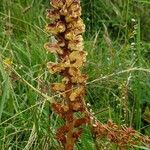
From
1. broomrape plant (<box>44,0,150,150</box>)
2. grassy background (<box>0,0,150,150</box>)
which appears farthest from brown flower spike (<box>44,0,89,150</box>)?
grassy background (<box>0,0,150,150</box>)

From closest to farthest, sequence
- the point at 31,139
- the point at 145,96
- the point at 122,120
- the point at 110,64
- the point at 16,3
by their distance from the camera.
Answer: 1. the point at 31,139
2. the point at 122,120
3. the point at 145,96
4. the point at 110,64
5. the point at 16,3

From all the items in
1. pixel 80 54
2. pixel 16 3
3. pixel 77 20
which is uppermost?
pixel 77 20

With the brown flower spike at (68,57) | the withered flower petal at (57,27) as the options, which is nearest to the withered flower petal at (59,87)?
the brown flower spike at (68,57)

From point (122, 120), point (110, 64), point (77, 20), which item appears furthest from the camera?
point (110, 64)

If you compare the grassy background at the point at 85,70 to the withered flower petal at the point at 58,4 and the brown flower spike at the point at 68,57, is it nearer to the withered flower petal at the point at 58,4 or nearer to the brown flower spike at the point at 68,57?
the brown flower spike at the point at 68,57

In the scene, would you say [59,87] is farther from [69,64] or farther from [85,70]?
[85,70]

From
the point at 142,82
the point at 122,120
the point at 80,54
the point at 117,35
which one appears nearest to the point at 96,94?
the point at 142,82

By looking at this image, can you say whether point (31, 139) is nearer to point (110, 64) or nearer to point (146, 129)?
point (146, 129)

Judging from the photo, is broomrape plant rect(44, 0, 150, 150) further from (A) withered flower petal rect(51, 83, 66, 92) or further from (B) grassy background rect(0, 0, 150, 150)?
(B) grassy background rect(0, 0, 150, 150)
